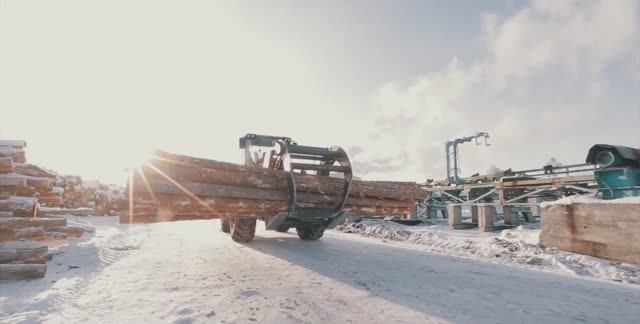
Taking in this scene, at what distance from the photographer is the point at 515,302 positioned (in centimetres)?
338

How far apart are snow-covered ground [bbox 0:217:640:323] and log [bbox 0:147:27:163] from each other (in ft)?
5.96

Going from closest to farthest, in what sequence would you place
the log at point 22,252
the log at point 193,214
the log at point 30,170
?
the log at point 22,252 → the log at point 193,214 → the log at point 30,170

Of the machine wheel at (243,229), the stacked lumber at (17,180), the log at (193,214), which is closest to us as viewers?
the log at (193,214)

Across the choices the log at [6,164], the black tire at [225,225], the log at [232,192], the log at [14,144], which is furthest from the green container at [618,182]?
the log at [14,144]

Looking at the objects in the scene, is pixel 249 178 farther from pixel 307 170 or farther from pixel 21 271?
pixel 21 271

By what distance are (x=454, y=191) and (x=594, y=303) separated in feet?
35.4

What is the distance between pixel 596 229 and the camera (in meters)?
5.94

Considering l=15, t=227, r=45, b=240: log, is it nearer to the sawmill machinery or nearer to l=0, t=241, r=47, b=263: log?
l=0, t=241, r=47, b=263: log

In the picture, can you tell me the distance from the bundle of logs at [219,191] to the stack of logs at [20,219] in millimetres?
1318

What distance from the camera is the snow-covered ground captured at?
2922 mm

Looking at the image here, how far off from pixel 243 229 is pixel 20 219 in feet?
12.6

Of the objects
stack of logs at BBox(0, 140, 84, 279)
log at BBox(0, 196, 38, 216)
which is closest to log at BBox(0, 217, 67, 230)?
stack of logs at BBox(0, 140, 84, 279)

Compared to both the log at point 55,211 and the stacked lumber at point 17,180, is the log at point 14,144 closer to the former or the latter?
the stacked lumber at point 17,180

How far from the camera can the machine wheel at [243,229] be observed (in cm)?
734
